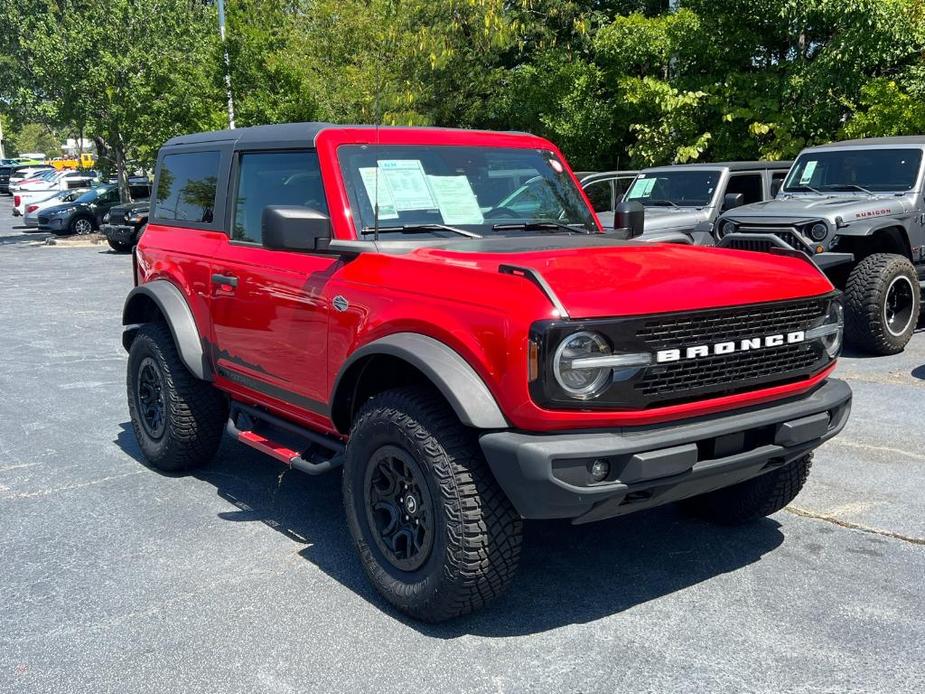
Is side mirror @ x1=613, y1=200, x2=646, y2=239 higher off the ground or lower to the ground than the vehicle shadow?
higher

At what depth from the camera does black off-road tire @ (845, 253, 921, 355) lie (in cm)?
833

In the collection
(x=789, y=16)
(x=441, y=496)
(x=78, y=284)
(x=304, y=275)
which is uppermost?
(x=789, y=16)

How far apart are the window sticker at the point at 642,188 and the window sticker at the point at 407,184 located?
8186 mm

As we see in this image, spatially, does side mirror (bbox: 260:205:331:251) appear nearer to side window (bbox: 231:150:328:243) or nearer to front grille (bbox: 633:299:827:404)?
side window (bbox: 231:150:328:243)

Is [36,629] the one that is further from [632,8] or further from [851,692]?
[632,8]

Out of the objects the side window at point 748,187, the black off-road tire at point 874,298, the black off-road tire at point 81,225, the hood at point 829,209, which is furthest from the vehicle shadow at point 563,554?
the black off-road tire at point 81,225

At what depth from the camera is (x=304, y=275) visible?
169 inches

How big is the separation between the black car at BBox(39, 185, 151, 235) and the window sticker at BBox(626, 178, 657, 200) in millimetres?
17188

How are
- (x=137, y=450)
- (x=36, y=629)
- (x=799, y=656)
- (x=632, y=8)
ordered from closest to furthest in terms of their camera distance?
(x=799, y=656)
(x=36, y=629)
(x=137, y=450)
(x=632, y=8)

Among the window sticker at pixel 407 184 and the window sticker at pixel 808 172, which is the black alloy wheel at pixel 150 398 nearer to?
the window sticker at pixel 407 184

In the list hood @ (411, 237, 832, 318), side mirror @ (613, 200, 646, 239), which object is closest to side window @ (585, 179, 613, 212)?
side mirror @ (613, 200, 646, 239)

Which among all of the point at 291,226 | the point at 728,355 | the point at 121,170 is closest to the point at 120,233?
the point at 121,170

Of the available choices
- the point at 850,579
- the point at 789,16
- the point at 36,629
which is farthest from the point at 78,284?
the point at 850,579

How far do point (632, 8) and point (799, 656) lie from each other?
20.1 metres
